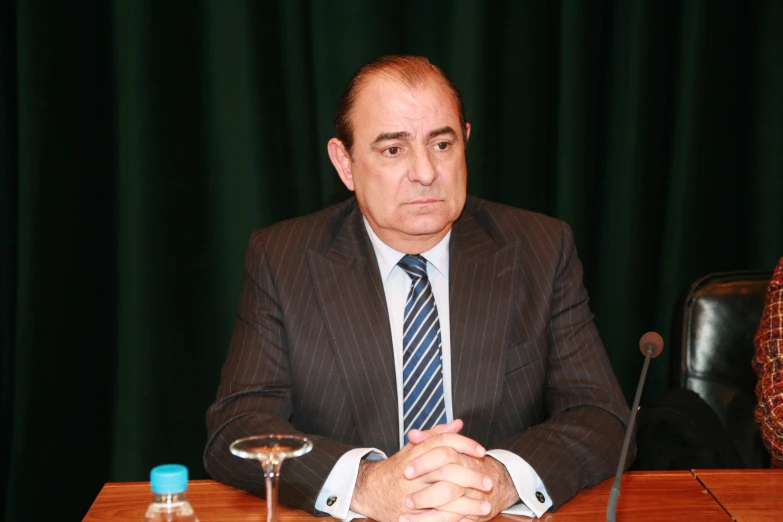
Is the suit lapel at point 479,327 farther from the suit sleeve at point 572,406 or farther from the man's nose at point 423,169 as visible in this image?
the man's nose at point 423,169

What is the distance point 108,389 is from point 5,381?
39 cm

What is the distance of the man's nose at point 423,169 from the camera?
7.54 ft

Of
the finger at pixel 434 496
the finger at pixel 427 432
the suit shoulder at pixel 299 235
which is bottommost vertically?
the finger at pixel 434 496

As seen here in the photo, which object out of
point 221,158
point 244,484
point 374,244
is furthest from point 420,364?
point 221,158

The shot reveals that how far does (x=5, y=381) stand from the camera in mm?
3508

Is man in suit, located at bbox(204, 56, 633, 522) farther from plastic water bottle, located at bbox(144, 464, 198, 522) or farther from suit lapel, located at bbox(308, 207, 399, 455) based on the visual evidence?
plastic water bottle, located at bbox(144, 464, 198, 522)

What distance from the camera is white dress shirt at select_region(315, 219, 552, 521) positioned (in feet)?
5.85

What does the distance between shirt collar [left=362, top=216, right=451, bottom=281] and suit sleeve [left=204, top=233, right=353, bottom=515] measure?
307mm

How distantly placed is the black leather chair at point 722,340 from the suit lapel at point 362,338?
35.5 inches

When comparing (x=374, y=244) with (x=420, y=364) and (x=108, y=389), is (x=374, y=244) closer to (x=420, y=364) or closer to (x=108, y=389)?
(x=420, y=364)

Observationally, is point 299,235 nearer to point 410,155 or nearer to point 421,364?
point 410,155

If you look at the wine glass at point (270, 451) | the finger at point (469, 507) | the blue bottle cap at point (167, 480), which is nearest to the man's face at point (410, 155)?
the finger at point (469, 507)

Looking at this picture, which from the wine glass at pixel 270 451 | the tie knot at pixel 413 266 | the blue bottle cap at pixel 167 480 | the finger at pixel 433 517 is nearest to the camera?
the blue bottle cap at pixel 167 480

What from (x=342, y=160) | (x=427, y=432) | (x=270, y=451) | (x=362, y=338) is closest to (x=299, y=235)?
(x=342, y=160)
